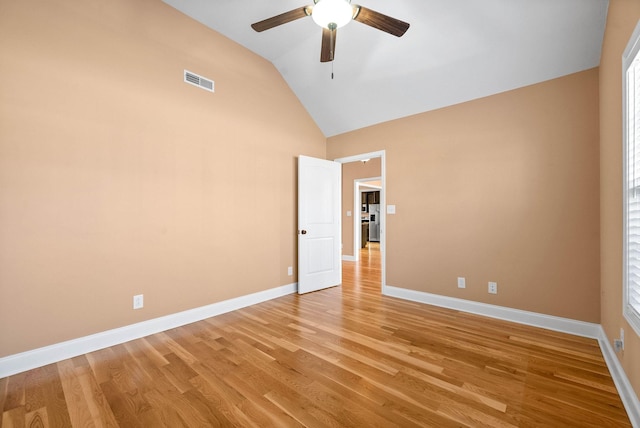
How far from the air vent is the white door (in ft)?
4.95

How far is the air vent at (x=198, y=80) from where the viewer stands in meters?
3.17

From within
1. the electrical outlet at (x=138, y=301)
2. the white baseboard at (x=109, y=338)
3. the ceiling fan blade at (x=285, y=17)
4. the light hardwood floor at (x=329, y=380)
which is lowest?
the light hardwood floor at (x=329, y=380)

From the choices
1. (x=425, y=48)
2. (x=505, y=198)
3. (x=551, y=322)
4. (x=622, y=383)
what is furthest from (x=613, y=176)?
(x=425, y=48)

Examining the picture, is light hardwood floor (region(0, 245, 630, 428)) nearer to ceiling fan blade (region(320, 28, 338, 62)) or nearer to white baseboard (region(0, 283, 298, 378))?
white baseboard (region(0, 283, 298, 378))

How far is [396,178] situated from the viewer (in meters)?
4.13

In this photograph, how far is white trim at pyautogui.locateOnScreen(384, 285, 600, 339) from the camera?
9.04 ft

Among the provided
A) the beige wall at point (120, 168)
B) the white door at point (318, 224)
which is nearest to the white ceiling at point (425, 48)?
the beige wall at point (120, 168)

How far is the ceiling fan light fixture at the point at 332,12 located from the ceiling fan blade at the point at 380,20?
0.09 metres

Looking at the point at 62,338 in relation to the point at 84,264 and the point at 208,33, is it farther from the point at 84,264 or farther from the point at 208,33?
the point at 208,33

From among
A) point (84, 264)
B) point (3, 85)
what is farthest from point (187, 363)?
point (3, 85)

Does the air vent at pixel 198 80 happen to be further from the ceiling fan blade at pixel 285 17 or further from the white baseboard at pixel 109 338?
the white baseboard at pixel 109 338

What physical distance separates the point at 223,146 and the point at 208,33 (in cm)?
131

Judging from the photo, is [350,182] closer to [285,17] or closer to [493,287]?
[493,287]

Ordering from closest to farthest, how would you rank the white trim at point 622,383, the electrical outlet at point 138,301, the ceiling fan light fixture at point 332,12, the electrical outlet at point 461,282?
1. the white trim at point 622,383
2. the ceiling fan light fixture at point 332,12
3. the electrical outlet at point 138,301
4. the electrical outlet at point 461,282
